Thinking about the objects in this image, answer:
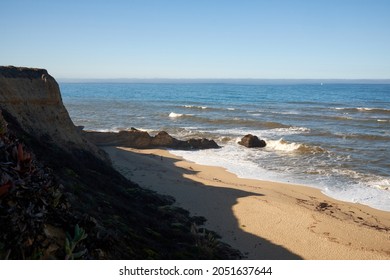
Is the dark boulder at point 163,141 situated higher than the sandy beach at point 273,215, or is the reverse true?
the dark boulder at point 163,141

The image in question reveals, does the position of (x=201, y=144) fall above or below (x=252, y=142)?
below

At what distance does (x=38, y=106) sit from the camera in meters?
15.6

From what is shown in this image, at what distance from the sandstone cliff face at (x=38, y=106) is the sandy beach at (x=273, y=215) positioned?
12.5 feet

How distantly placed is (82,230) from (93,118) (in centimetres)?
4284

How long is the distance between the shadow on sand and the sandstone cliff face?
3182mm

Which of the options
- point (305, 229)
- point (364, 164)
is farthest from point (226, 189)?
point (364, 164)

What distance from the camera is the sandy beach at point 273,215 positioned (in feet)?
35.6

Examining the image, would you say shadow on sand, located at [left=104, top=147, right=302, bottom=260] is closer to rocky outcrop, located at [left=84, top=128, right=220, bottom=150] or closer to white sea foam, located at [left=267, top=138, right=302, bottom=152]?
rocky outcrop, located at [left=84, top=128, right=220, bottom=150]

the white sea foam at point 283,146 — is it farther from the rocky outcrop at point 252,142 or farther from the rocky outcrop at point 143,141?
the rocky outcrop at point 143,141

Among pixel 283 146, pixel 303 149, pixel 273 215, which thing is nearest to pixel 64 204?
pixel 273 215

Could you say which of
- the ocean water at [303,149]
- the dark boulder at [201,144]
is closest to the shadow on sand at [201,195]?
the ocean water at [303,149]

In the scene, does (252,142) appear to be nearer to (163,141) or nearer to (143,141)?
(163,141)

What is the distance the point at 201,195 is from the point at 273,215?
3.37m

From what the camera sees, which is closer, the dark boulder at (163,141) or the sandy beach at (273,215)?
the sandy beach at (273,215)
